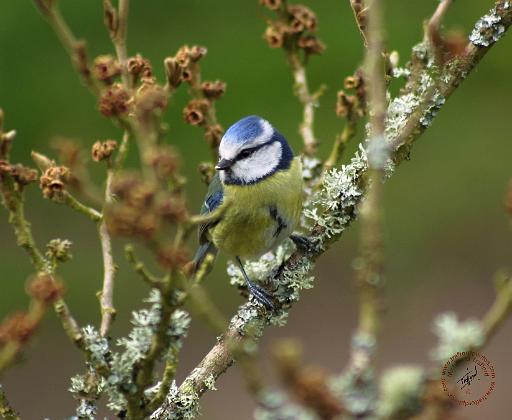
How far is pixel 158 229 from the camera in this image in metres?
0.99

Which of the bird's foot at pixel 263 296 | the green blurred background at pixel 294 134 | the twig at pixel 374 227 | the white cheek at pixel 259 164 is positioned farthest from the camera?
the green blurred background at pixel 294 134

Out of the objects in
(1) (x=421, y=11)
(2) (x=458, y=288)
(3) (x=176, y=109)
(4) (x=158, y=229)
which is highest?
(3) (x=176, y=109)

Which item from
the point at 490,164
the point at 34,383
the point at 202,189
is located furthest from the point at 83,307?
the point at 490,164

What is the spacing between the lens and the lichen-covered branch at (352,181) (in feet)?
5.92

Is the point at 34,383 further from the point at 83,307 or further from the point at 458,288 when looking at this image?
the point at 458,288

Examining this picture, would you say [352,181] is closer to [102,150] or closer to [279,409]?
[102,150]

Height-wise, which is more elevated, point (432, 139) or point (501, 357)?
point (432, 139)

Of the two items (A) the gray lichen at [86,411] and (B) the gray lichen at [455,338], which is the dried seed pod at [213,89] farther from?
(B) the gray lichen at [455,338]

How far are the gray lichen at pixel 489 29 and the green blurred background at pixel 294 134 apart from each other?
3.21 meters

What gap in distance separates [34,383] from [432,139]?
279 centimetres

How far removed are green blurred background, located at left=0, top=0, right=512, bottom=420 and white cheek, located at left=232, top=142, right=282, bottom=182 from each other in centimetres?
218

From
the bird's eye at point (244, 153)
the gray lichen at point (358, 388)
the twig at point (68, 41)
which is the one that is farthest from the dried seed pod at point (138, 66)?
the gray lichen at point (358, 388)

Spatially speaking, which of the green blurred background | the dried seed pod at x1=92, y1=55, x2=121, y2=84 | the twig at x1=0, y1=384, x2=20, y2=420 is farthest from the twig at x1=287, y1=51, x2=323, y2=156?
the green blurred background

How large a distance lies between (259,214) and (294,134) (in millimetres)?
2545
